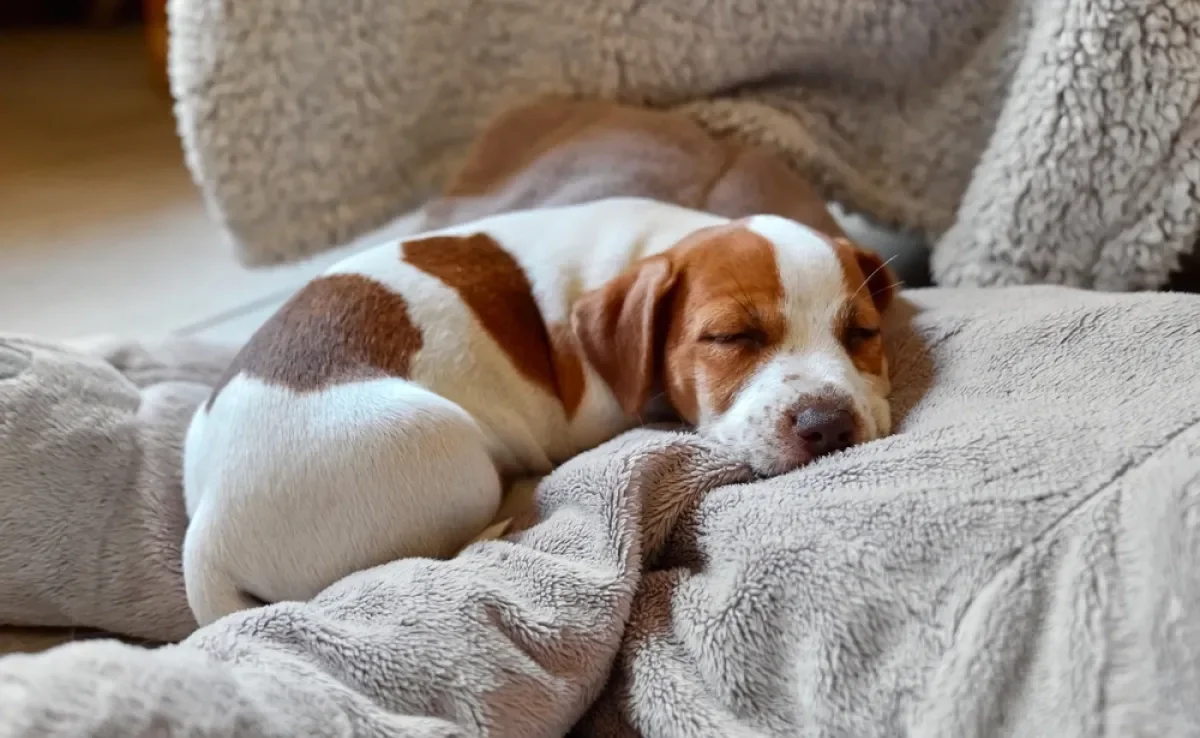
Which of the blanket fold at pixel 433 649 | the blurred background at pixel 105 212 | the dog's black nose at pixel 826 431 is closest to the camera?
the blanket fold at pixel 433 649

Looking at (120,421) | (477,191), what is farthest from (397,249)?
(120,421)

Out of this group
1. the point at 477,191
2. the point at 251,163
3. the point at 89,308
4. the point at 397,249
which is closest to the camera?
the point at 397,249

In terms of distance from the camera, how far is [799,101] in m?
1.57

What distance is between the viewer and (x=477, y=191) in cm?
157

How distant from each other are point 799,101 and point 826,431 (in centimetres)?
68

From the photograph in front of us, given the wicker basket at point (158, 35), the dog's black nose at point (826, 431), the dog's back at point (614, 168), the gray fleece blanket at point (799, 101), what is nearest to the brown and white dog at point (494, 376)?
the dog's black nose at point (826, 431)

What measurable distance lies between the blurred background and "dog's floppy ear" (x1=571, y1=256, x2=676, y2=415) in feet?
2.72

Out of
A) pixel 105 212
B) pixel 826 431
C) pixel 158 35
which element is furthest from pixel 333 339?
pixel 158 35

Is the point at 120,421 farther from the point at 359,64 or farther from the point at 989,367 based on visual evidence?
the point at 989,367

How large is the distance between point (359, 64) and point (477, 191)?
237 mm

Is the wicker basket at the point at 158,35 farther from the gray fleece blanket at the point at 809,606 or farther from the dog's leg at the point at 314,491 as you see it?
the gray fleece blanket at the point at 809,606

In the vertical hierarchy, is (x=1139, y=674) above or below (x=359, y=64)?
below

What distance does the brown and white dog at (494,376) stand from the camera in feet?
3.61

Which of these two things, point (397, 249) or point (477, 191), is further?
point (477, 191)
